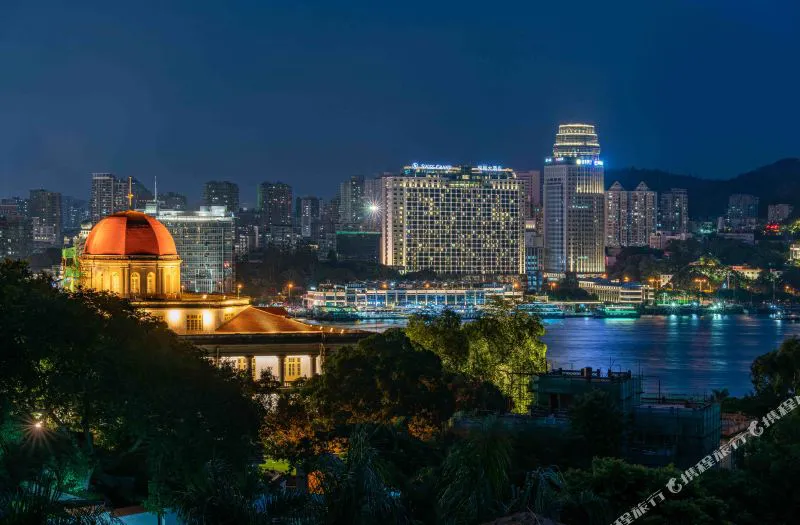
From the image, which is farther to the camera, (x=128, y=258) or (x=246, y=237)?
(x=246, y=237)

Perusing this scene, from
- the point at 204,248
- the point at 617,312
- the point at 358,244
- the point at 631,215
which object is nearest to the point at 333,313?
the point at 204,248

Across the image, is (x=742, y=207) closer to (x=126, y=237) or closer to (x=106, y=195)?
(x=106, y=195)

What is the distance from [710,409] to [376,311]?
74.0 metres

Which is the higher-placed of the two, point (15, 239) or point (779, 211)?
point (779, 211)

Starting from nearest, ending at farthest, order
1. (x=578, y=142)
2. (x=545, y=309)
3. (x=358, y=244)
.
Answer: (x=545, y=309) → (x=358, y=244) → (x=578, y=142)

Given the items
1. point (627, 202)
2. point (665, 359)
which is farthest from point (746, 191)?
point (665, 359)

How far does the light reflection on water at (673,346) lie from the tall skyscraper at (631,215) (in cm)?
6198

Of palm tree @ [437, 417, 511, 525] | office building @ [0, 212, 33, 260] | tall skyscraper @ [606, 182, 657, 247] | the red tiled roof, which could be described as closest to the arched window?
the red tiled roof

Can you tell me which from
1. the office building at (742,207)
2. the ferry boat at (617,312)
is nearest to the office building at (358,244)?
the ferry boat at (617,312)

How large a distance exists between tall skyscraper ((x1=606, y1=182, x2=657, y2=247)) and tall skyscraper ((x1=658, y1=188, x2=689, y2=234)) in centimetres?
1206

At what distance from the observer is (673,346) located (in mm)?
61625

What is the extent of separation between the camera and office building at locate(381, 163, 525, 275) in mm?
109750

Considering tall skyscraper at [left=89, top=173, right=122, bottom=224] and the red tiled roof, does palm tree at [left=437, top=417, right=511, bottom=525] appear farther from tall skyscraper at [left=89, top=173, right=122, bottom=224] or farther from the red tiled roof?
tall skyscraper at [left=89, top=173, right=122, bottom=224]

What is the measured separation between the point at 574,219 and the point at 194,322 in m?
105
